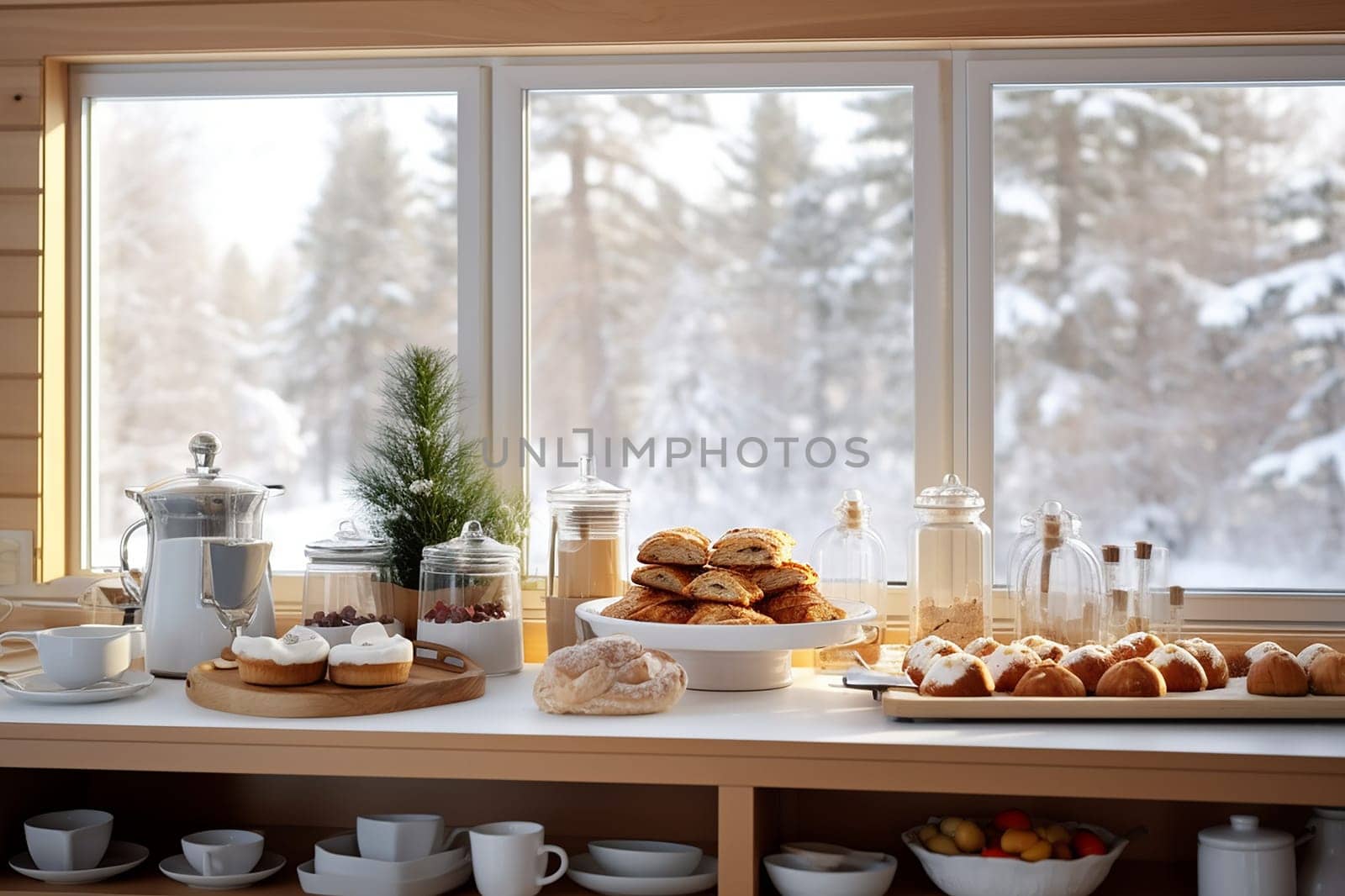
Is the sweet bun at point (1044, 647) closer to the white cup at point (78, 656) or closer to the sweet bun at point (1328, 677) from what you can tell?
the sweet bun at point (1328, 677)

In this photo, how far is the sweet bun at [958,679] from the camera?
1.59 meters

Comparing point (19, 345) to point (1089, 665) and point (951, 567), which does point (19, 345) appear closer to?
point (951, 567)

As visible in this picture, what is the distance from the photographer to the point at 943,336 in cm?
212

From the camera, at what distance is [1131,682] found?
158 centimetres

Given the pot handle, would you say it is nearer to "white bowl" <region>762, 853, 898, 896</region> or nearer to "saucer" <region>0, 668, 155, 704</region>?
"saucer" <region>0, 668, 155, 704</region>

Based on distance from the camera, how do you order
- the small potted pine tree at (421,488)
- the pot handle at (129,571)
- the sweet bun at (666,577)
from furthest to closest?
the small potted pine tree at (421,488) < the pot handle at (129,571) < the sweet bun at (666,577)

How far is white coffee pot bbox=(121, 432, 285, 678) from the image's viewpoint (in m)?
1.83

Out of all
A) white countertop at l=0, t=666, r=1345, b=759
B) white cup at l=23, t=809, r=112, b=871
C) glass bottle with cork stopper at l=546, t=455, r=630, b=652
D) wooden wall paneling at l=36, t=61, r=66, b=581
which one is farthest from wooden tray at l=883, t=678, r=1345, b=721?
wooden wall paneling at l=36, t=61, r=66, b=581

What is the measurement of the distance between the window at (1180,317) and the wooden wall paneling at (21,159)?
5.45 feet

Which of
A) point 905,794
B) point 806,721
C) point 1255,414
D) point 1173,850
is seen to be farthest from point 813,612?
point 1255,414

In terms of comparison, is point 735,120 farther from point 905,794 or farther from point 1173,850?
point 1173,850

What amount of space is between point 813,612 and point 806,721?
0.21 m

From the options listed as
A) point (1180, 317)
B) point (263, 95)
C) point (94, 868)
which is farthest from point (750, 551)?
point (263, 95)

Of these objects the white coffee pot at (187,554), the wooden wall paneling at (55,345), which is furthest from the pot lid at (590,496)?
the wooden wall paneling at (55,345)
